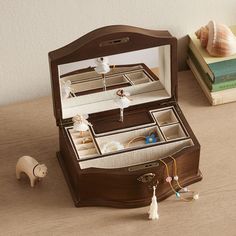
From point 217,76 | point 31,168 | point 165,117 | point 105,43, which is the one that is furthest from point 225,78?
point 31,168

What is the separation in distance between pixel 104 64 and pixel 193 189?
11.8 inches

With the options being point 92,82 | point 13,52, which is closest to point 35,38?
point 13,52

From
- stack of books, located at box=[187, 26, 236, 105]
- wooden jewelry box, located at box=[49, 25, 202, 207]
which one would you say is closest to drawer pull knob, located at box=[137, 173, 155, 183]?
wooden jewelry box, located at box=[49, 25, 202, 207]

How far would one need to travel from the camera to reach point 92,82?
4.42 feet

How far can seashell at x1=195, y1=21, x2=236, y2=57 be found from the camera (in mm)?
1412

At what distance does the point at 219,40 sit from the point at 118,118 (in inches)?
11.3

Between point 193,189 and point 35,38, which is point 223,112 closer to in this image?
point 193,189

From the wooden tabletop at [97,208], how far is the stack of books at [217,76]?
23 millimetres

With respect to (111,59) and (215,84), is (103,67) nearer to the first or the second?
(111,59)

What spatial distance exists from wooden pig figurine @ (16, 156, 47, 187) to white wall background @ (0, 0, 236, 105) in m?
0.26

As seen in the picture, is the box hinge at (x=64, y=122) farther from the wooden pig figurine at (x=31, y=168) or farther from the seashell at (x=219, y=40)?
the seashell at (x=219, y=40)

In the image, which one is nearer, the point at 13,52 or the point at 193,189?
the point at 193,189

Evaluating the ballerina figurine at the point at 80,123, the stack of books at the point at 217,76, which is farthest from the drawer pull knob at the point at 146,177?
the stack of books at the point at 217,76

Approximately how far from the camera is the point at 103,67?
133cm
